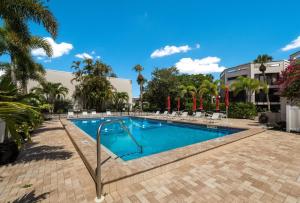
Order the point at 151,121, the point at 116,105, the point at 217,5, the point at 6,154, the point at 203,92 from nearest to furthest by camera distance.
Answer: the point at 6,154 < the point at 217,5 < the point at 151,121 < the point at 203,92 < the point at 116,105

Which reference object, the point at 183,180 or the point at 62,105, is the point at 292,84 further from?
the point at 62,105

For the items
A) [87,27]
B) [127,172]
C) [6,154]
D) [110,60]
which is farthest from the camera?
[110,60]

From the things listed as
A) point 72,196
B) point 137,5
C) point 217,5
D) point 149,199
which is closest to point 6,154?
point 72,196

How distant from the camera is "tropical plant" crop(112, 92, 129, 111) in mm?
28209

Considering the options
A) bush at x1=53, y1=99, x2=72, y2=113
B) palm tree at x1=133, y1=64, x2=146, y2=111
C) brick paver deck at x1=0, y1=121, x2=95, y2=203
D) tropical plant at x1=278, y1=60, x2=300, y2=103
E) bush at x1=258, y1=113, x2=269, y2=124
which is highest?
palm tree at x1=133, y1=64, x2=146, y2=111

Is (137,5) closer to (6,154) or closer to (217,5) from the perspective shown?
(217,5)

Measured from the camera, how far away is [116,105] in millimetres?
29453

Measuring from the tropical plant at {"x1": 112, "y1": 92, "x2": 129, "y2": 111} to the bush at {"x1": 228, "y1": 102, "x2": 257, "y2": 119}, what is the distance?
18484 millimetres

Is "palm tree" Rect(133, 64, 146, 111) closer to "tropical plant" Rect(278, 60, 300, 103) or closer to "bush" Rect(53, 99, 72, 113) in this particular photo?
"bush" Rect(53, 99, 72, 113)

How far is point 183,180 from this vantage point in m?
3.56

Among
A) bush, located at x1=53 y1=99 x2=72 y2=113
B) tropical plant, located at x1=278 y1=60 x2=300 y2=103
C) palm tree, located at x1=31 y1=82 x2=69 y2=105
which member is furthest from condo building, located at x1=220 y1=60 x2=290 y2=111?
palm tree, located at x1=31 y1=82 x2=69 y2=105

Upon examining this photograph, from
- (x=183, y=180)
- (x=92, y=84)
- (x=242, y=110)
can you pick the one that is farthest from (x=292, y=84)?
(x=92, y=84)

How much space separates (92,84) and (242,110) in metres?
21.0

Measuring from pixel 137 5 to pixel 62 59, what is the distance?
17.6m
